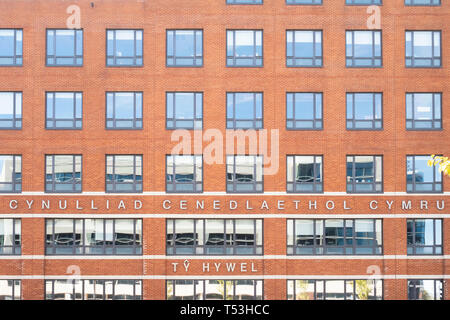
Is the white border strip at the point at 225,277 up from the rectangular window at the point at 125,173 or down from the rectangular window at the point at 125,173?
down

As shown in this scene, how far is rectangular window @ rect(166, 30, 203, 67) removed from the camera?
26.2 meters

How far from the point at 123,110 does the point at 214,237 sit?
7.91m

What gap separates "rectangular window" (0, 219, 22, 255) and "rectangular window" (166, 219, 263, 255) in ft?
24.5

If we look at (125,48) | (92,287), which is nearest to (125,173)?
(92,287)

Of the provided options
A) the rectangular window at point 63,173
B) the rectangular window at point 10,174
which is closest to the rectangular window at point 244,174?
the rectangular window at point 63,173

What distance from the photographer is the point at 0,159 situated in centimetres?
2600

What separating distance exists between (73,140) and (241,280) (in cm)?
1098

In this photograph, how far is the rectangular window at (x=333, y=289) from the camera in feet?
84.3

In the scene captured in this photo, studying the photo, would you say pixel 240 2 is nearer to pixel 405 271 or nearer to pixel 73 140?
pixel 73 140

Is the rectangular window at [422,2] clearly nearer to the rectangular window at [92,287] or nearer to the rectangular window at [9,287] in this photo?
the rectangular window at [92,287]

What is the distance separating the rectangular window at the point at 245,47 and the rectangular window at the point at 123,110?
513 cm

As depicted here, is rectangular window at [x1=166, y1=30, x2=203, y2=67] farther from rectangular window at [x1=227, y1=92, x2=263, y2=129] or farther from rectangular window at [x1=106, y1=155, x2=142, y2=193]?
rectangular window at [x1=106, y1=155, x2=142, y2=193]

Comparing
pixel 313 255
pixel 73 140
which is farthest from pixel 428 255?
pixel 73 140

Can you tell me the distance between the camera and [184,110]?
85.7 feet
